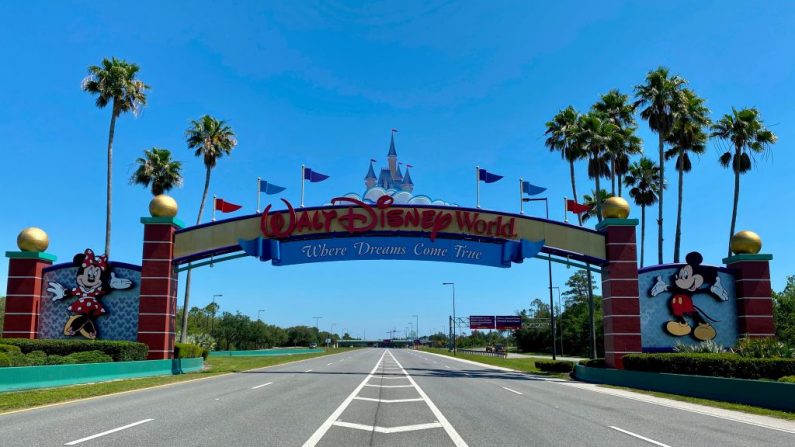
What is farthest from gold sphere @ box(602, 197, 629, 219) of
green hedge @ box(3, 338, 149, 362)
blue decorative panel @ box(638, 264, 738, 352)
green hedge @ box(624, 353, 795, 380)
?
green hedge @ box(3, 338, 149, 362)

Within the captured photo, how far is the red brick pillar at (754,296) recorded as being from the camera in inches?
1151

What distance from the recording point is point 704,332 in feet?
96.7

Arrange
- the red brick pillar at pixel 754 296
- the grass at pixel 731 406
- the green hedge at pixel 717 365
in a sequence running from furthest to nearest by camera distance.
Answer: the red brick pillar at pixel 754 296 < the green hedge at pixel 717 365 < the grass at pixel 731 406

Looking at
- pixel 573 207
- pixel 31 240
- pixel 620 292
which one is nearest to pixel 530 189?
pixel 573 207

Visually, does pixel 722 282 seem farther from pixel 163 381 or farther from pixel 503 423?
pixel 163 381

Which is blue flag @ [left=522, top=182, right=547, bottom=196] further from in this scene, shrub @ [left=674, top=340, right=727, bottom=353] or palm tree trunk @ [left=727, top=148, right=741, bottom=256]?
palm tree trunk @ [left=727, top=148, right=741, bottom=256]

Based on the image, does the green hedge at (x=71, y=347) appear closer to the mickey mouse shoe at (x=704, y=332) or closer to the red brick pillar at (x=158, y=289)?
the red brick pillar at (x=158, y=289)

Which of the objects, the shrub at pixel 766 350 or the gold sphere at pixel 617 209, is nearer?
the shrub at pixel 766 350

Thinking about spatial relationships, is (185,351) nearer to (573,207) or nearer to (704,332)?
(573,207)

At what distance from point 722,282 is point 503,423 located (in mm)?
22550

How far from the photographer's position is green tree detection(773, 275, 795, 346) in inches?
1927

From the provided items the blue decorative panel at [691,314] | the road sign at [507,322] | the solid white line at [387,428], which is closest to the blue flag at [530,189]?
the blue decorative panel at [691,314]

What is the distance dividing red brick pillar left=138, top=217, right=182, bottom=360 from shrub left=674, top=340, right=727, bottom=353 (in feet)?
82.6

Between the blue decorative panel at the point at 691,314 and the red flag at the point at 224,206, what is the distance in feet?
72.5
